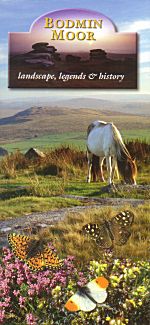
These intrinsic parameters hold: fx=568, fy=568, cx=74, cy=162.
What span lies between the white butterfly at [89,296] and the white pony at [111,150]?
49.1 inches

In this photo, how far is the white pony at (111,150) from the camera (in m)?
4.54

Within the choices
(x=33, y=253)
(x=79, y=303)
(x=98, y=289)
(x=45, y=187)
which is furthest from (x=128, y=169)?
(x=79, y=303)

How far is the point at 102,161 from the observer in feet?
15.2

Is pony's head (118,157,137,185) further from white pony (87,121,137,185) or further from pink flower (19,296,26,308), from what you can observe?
pink flower (19,296,26,308)

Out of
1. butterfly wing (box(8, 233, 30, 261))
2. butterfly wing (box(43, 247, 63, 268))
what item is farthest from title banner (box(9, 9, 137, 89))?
butterfly wing (box(43, 247, 63, 268))

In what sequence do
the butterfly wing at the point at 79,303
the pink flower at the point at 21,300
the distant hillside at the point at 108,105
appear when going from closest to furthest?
the butterfly wing at the point at 79,303 → the pink flower at the point at 21,300 → the distant hillside at the point at 108,105

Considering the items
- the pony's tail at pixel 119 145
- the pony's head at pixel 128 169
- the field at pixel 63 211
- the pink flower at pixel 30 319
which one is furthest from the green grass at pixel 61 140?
the pink flower at pixel 30 319

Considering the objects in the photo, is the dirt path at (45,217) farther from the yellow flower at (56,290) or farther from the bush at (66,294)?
the yellow flower at (56,290)

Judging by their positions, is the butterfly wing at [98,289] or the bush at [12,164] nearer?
the butterfly wing at [98,289]

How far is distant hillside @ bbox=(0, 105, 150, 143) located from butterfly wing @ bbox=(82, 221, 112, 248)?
3.25 feet

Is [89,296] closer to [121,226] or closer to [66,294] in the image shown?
[66,294]

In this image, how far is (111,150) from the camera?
4.55m

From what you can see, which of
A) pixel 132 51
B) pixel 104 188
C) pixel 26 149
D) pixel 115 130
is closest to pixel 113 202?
pixel 104 188

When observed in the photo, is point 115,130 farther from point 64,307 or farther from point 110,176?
point 64,307
